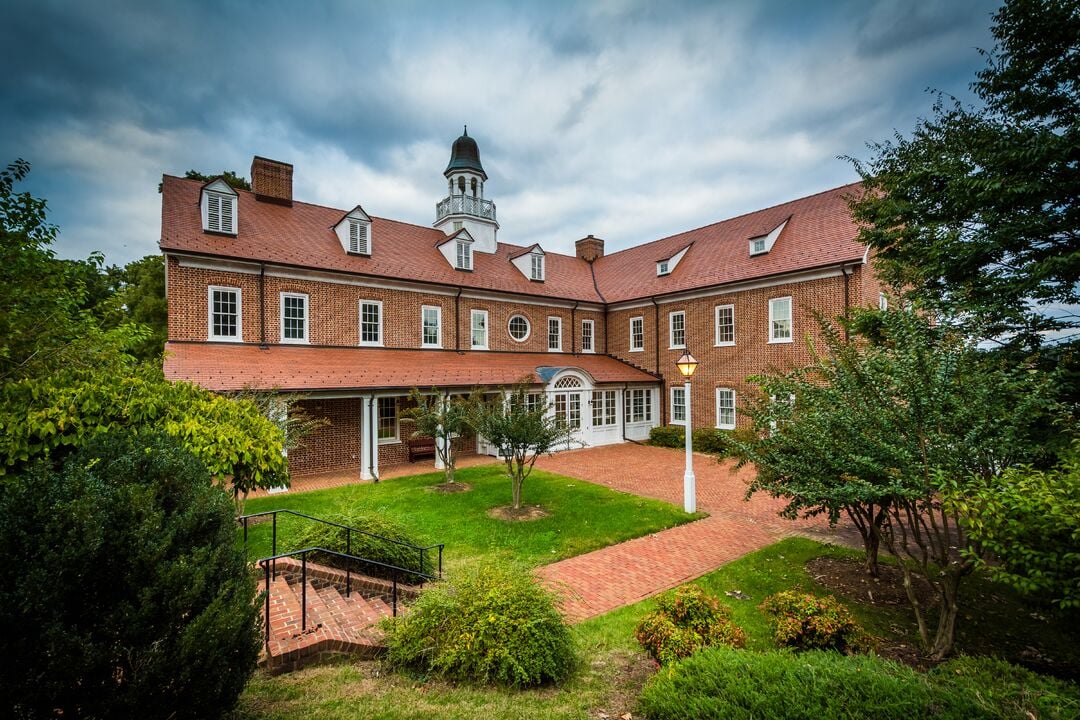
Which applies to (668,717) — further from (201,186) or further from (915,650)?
(201,186)

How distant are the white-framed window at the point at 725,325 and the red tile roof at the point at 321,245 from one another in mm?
7252

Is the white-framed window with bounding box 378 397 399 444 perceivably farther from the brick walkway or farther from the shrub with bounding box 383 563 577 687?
the shrub with bounding box 383 563 577 687

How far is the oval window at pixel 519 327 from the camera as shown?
75.2ft

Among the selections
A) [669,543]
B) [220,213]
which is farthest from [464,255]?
[669,543]

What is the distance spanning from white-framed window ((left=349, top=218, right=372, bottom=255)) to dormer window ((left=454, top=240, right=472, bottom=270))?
423cm

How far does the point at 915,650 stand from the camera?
5.56 meters

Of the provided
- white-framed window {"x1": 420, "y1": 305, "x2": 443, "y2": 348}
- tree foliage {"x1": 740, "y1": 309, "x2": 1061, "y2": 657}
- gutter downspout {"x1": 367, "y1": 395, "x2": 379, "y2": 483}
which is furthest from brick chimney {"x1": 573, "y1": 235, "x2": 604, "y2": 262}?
tree foliage {"x1": 740, "y1": 309, "x2": 1061, "y2": 657}

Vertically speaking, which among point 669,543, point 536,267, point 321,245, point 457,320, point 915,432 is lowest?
point 669,543

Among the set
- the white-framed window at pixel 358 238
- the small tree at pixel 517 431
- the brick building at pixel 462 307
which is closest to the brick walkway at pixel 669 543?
the small tree at pixel 517 431

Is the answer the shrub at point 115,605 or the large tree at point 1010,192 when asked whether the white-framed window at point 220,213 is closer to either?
the shrub at point 115,605

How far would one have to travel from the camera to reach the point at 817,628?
493cm

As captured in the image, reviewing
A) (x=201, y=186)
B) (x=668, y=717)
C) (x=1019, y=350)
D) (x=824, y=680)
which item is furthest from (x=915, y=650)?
(x=201, y=186)

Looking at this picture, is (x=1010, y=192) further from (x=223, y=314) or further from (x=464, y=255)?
(x=223, y=314)

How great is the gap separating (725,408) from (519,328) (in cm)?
1074
